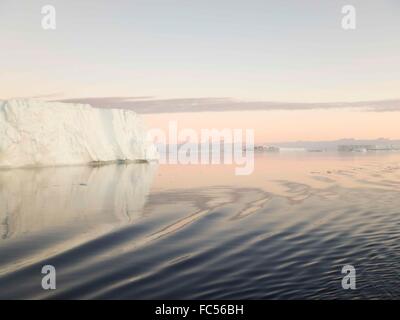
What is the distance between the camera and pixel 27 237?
1579 centimetres

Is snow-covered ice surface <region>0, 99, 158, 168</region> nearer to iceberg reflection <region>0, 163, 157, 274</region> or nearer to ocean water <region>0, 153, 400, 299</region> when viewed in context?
iceberg reflection <region>0, 163, 157, 274</region>

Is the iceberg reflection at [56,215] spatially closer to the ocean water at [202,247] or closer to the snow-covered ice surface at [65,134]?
the ocean water at [202,247]

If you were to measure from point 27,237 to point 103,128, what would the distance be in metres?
65.9

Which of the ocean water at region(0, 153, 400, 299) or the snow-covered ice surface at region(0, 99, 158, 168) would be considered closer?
the ocean water at region(0, 153, 400, 299)

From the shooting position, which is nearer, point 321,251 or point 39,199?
point 321,251

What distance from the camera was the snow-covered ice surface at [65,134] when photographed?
62406mm

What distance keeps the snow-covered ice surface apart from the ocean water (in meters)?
39.0

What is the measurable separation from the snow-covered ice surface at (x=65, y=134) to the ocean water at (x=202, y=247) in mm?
39031

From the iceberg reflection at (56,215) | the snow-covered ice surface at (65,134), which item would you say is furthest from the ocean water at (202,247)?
the snow-covered ice surface at (65,134)

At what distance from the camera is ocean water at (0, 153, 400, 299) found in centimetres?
952

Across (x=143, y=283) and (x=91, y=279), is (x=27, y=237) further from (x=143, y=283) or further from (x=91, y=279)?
(x=143, y=283)

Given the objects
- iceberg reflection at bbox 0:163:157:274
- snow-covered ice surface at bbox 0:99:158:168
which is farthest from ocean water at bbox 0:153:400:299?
snow-covered ice surface at bbox 0:99:158:168

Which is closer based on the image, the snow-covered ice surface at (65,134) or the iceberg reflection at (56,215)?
the iceberg reflection at (56,215)
